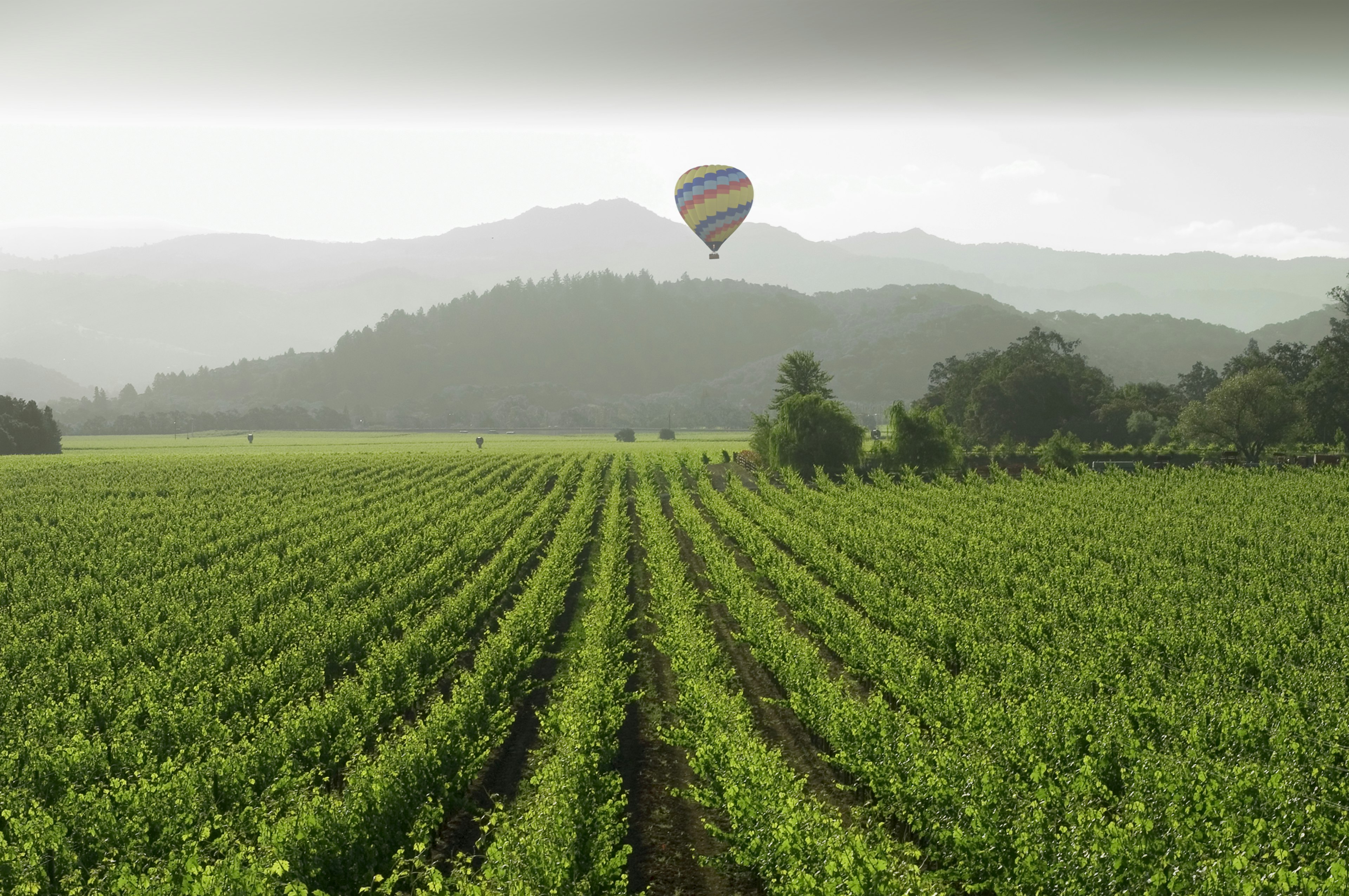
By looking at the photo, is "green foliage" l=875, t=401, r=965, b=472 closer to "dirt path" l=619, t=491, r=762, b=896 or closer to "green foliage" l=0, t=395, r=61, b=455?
"dirt path" l=619, t=491, r=762, b=896

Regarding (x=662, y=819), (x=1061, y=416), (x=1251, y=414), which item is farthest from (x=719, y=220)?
A: (x=662, y=819)

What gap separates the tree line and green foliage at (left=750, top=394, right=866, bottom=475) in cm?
9

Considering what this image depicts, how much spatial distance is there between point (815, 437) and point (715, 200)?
20.8 metres

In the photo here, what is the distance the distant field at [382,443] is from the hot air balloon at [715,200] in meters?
31.9

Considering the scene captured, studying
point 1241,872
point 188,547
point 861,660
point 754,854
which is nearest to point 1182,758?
point 1241,872

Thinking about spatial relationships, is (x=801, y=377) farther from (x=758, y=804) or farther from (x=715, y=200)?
(x=758, y=804)

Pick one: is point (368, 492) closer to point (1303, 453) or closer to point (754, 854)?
point (754, 854)

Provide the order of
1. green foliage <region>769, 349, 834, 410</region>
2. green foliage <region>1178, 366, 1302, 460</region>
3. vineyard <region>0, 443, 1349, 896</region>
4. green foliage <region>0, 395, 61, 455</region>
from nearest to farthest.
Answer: vineyard <region>0, 443, 1349, 896</region> → green foliage <region>1178, 366, 1302, 460</region> → green foliage <region>769, 349, 834, 410</region> → green foliage <region>0, 395, 61, 455</region>

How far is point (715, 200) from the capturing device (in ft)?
222

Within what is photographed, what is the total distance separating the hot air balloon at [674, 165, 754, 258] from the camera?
6731cm

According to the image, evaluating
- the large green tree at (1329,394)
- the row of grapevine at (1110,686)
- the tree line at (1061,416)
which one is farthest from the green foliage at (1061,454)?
the row of grapevine at (1110,686)

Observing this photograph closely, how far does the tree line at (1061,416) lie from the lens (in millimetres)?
68438

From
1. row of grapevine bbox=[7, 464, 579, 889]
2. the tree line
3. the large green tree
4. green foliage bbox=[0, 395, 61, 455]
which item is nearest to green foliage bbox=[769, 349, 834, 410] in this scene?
the tree line

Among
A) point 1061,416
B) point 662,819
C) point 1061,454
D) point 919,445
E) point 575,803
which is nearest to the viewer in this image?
point 575,803
